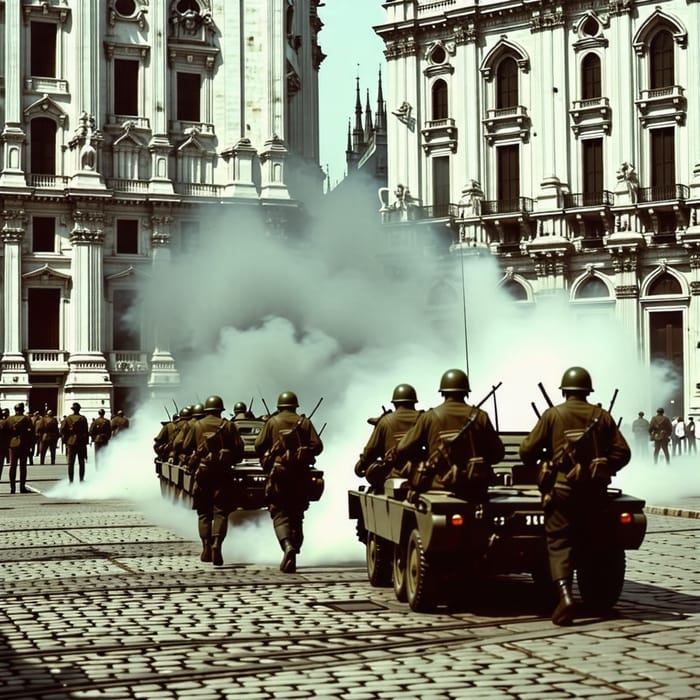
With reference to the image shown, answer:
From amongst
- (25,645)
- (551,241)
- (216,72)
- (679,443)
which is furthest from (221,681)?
(216,72)

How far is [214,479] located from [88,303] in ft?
142

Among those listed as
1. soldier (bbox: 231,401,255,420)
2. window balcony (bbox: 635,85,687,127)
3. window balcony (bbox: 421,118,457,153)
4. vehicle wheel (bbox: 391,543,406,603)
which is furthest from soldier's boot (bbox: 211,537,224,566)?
window balcony (bbox: 421,118,457,153)

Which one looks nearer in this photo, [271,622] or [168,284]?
[271,622]

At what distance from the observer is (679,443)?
43.6 m

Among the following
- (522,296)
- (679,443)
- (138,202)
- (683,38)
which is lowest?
(679,443)

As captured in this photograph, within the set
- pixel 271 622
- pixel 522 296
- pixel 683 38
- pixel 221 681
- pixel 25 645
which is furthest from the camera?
pixel 522 296

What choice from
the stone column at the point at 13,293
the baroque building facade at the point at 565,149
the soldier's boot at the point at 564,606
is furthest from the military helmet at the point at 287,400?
the stone column at the point at 13,293

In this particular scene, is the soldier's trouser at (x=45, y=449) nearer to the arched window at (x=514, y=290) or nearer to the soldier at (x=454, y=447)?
the arched window at (x=514, y=290)

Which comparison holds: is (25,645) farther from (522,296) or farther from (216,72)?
(216,72)

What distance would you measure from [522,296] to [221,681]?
158ft

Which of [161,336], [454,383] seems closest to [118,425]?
[161,336]

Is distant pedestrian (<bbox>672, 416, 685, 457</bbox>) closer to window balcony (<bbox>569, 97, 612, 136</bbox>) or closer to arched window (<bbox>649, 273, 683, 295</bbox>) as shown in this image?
arched window (<bbox>649, 273, 683, 295</bbox>)

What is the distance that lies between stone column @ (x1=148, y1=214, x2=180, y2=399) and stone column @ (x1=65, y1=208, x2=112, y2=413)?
2217 millimetres

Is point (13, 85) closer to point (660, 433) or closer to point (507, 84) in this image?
point (507, 84)
